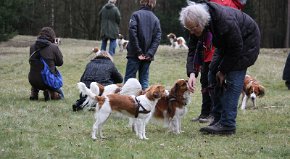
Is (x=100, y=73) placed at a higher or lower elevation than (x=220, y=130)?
lower

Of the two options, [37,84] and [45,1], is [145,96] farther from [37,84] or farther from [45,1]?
[45,1]

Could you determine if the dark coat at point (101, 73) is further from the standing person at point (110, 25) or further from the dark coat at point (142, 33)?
the standing person at point (110, 25)

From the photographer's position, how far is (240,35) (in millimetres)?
6605

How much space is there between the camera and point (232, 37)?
6527mm

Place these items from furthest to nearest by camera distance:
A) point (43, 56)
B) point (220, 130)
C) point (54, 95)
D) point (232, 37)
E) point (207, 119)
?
point (54, 95) → point (43, 56) → point (207, 119) → point (220, 130) → point (232, 37)

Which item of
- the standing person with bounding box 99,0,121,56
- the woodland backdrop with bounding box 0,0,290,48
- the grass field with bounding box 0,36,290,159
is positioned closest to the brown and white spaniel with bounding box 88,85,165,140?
the grass field with bounding box 0,36,290,159

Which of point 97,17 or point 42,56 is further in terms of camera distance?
point 97,17

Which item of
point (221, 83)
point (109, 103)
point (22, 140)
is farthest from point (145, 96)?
point (22, 140)

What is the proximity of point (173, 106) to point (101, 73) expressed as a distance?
2525 millimetres

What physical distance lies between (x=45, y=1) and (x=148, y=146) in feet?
121

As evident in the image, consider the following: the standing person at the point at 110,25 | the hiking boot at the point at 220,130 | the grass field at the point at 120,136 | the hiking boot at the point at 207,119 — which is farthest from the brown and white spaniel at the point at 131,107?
the standing person at the point at 110,25

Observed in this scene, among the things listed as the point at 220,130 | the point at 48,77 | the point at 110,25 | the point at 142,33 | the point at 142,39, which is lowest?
the point at 110,25

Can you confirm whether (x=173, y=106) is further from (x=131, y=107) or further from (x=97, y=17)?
(x=97, y=17)

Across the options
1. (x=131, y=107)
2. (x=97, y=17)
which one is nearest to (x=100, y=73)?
(x=131, y=107)
